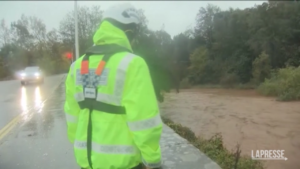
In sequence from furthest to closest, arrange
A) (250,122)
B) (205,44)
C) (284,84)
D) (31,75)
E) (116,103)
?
(31,75), (205,44), (250,122), (284,84), (116,103)

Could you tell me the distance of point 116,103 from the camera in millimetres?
2016

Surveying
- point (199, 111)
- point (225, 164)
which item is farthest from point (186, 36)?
point (225, 164)

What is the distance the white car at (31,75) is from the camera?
2739 centimetres

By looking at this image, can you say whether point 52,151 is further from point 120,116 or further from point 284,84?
point 284,84

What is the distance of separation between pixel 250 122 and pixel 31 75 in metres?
19.6

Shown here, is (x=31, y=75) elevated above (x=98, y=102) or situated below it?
below

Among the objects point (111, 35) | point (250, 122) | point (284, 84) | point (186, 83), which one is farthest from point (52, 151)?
point (186, 83)

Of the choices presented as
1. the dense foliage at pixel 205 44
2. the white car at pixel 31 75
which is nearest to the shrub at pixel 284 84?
the dense foliage at pixel 205 44

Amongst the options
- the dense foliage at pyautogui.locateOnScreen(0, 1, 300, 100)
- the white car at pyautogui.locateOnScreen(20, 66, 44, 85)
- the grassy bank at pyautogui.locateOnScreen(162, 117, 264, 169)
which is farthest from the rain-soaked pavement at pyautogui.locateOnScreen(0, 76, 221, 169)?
the white car at pyautogui.locateOnScreen(20, 66, 44, 85)

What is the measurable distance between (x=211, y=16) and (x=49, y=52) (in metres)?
13.6

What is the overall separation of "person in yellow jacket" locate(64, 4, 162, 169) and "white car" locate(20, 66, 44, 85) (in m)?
26.1

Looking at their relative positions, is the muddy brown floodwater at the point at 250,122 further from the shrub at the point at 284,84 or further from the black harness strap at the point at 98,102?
the black harness strap at the point at 98,102

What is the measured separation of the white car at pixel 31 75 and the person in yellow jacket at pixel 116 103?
85.5 feet

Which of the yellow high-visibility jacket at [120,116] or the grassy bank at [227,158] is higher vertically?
the yellow high-visibility jacket at [120,116]
